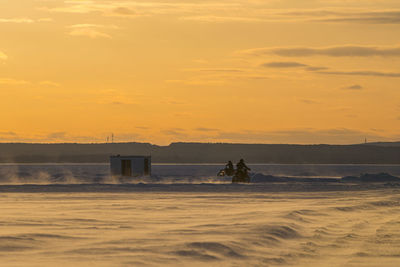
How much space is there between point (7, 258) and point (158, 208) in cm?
1542

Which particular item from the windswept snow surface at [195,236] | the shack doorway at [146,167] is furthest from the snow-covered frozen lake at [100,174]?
the windswept snow surface at [195,236]

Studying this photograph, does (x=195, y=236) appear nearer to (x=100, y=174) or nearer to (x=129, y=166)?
(x=129, y=166)

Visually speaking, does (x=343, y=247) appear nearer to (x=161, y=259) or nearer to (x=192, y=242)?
(x=192, y=242)

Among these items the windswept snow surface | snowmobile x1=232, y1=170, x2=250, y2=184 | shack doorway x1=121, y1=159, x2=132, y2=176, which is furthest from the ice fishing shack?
the windswept snow surface

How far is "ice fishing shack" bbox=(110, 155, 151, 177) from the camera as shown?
6875 cm

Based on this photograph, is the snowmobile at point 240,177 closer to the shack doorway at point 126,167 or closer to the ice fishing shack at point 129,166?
the ice fishing shack at point 129,166

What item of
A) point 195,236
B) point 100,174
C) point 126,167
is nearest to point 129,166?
point 126,167

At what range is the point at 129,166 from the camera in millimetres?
69125

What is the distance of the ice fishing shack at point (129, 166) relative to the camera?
68.8 metres

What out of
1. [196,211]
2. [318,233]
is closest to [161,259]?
[318,233]

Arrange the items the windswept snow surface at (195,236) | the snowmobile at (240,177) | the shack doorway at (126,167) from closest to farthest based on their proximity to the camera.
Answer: the windswept snow surface at (195,236)
the snowmobile at (240,177)
the shack doorway at (126,167)

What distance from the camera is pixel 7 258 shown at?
1451cm

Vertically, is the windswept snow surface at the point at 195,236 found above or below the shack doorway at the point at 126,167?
below

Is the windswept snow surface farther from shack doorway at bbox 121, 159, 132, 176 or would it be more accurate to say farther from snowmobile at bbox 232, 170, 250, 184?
shack doorway at bbox 121, 159, 132, 176
